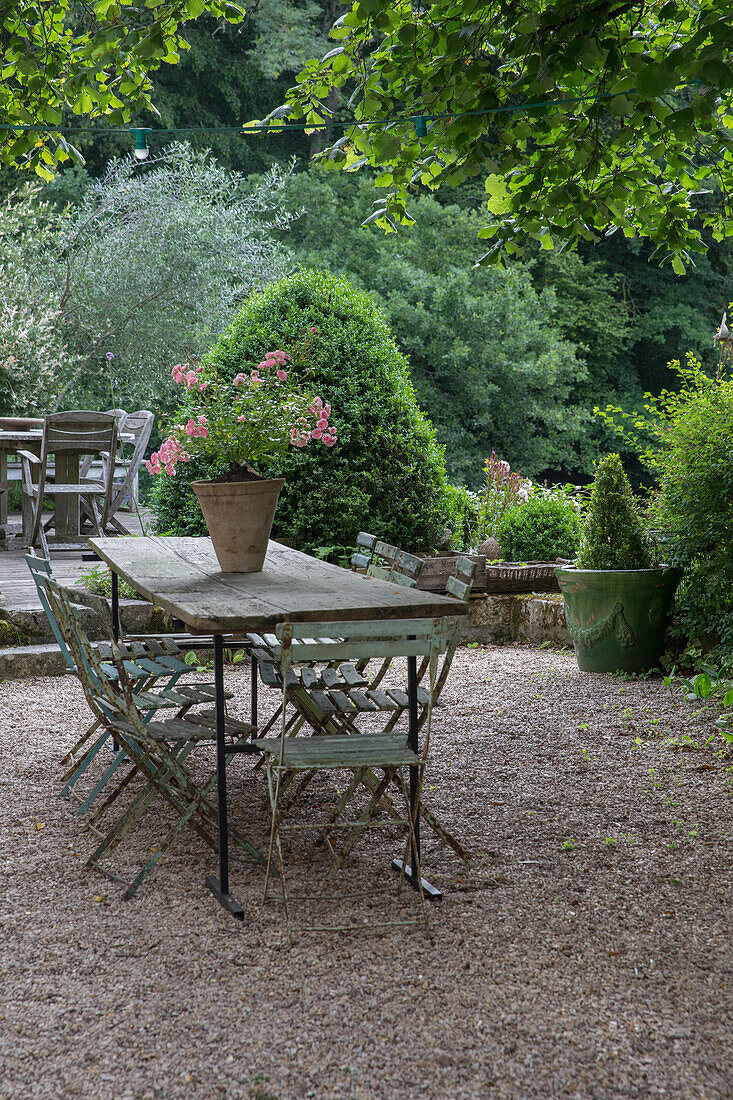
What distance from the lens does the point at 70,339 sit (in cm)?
1483

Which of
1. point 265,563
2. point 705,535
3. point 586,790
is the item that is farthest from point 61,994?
point 705,535

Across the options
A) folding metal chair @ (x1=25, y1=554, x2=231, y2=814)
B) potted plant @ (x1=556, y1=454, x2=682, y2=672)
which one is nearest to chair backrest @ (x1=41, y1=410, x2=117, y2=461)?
folding metal chair @ (x1=25, y1=554, x2=231, y2=814)

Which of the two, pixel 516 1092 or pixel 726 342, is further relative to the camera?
pixel 726 342

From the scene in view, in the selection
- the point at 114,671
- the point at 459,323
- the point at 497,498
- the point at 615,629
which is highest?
the point at 459,323

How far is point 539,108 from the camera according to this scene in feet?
13.6

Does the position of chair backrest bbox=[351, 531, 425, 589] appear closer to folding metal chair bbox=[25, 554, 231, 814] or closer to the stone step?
folding metal chair bbox=[25, 554, 231, 814]

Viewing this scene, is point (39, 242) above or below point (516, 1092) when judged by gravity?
above

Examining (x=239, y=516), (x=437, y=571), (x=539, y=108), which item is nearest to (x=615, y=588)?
(x=437, y=571)

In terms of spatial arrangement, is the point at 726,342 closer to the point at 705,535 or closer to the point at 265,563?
the point at 705,535

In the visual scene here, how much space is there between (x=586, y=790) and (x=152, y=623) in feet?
10.9

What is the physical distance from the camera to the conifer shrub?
598 centimetres

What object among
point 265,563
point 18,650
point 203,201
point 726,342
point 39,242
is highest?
point 203,201

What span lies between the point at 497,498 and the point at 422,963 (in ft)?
22.8

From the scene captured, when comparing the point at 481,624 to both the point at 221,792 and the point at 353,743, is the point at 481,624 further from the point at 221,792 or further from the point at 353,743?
the point at 221,792
